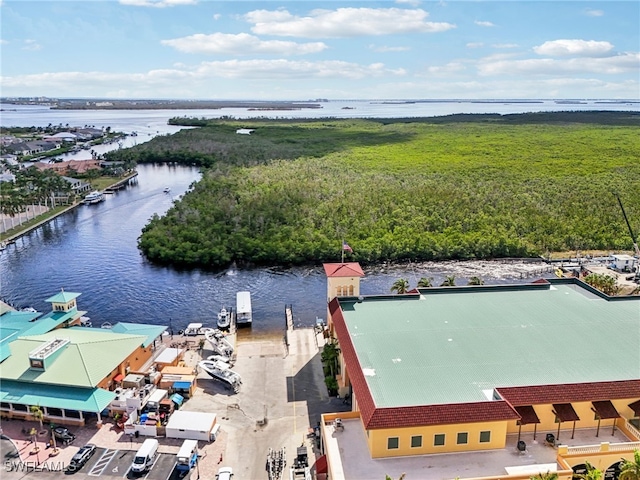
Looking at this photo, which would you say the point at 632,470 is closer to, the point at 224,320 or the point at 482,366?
the point at 482,366

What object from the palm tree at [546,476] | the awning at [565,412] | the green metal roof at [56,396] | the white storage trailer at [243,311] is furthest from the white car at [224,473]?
the white storage trailer at [243,311]

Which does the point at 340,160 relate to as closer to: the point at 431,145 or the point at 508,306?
the point at 431,145

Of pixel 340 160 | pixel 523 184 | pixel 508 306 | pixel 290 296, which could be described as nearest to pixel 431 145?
pixel 340 160

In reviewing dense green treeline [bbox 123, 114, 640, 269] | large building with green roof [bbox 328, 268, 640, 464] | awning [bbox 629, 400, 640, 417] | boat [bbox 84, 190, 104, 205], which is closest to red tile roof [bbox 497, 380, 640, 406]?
large building with green roof [bbox 328, 268, 640, 464]

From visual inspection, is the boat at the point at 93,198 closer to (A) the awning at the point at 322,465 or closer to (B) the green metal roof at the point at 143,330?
(B) the green metal roof at the point at 143,330

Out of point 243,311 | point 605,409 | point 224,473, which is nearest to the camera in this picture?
point 605,409

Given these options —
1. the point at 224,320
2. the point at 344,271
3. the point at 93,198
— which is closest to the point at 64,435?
the point at 224,320
